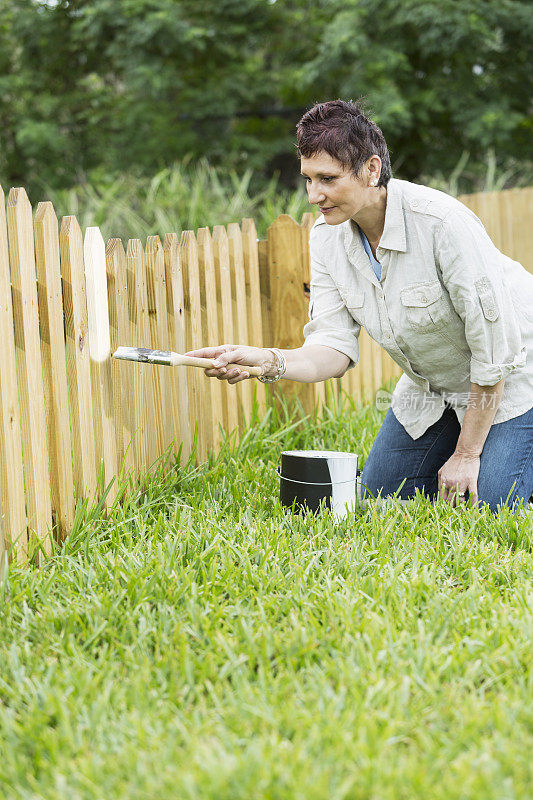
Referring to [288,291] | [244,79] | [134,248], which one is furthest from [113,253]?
[244,79]

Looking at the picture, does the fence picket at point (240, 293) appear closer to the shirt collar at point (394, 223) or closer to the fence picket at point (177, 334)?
the fence picket at point (177, 334)

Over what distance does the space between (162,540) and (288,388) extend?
1604mm

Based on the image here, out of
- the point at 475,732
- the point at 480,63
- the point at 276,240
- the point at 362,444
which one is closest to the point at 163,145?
the point at 480,63

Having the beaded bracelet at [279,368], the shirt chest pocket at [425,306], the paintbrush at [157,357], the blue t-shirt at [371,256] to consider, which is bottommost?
the beaded bracelet at [279,368]

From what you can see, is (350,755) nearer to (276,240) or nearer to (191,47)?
(276,240)

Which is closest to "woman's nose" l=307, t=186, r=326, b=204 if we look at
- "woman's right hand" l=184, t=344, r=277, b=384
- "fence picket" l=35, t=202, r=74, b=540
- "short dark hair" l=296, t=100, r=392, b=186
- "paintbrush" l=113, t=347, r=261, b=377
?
"short dark hair" l=296, t=100, r=392, b=186

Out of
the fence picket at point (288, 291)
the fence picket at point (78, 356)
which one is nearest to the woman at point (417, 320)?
the fence picket at point (78, 356)

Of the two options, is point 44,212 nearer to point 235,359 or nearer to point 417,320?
point 235,359

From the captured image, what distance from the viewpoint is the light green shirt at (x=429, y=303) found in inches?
116

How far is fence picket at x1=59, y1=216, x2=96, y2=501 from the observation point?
116 inches

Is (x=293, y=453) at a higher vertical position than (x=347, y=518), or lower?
higher

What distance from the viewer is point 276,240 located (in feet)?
13.9

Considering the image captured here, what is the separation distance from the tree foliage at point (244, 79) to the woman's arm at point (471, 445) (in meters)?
7.98

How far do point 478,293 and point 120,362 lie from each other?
4.49ft
